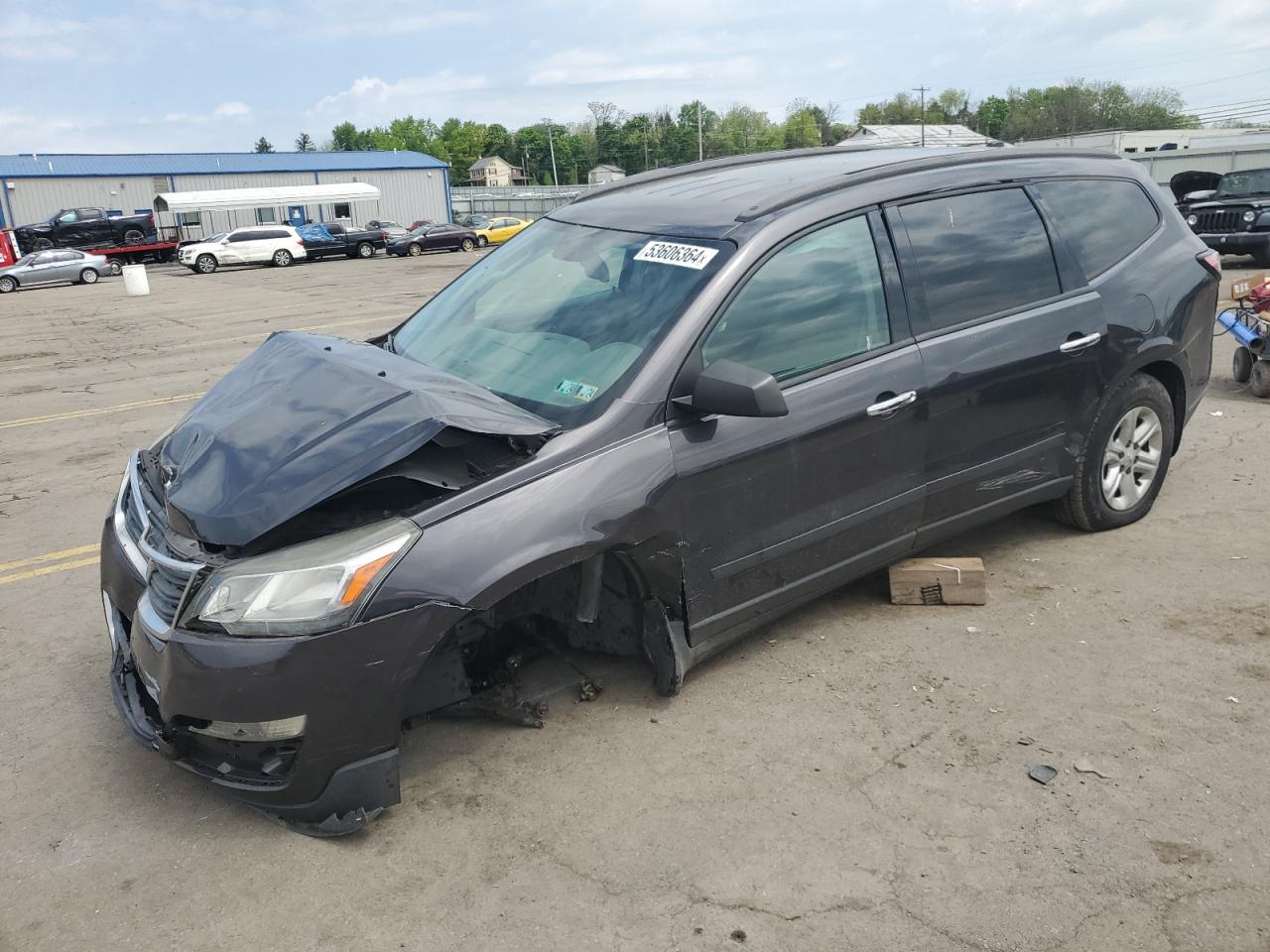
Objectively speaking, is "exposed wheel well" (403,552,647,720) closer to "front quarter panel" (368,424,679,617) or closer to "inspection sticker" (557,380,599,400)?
"front quarter panel" (368,424,679,617)

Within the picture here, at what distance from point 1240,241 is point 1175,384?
14.9 m

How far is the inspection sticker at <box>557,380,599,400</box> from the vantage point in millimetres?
3480

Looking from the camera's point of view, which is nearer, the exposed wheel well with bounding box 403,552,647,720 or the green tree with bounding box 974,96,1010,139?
the exposed wheel well with bounding box 403,552,647,720

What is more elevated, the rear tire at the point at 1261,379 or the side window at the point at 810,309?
the side window at the point at 810,309

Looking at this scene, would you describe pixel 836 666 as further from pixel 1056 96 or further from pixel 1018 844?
pixel 1056 96

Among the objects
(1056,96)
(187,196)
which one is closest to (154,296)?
(187,196)

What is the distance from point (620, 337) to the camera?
3646 millimetres

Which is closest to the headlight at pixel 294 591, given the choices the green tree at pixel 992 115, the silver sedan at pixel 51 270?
the silver sedan at pixel 51 270

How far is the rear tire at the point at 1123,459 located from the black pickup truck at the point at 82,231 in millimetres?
43834

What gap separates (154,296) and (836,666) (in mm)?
26249

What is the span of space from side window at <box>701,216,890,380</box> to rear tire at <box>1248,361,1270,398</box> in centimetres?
525

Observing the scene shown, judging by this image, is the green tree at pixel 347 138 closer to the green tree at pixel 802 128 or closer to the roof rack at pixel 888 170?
the green tree at pixel 802 128

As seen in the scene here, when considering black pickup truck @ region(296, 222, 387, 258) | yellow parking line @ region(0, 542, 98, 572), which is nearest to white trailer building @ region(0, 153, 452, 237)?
black pickup truck @ region(296, 222, 387, 258)

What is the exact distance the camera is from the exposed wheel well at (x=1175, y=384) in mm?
5008
